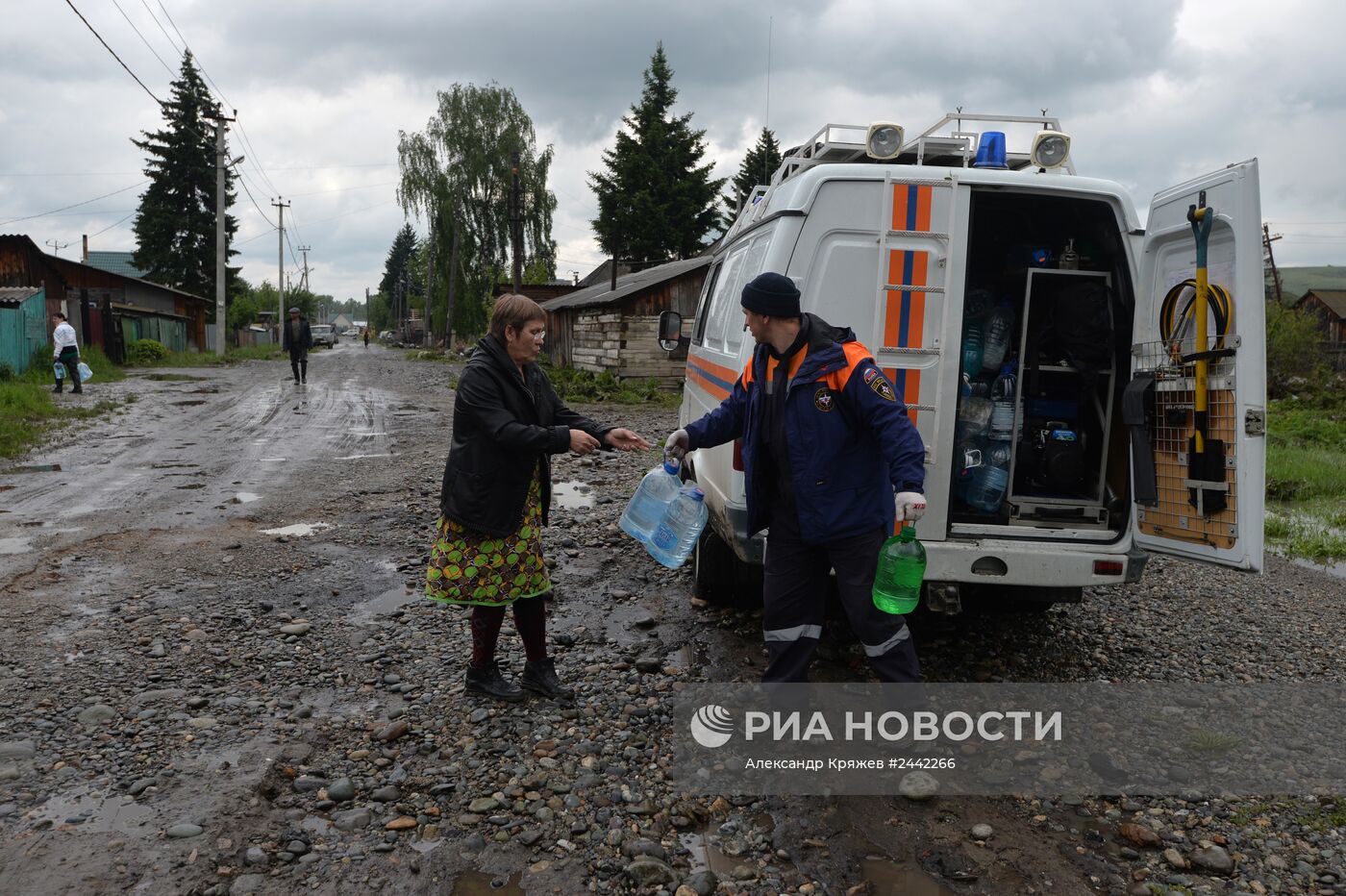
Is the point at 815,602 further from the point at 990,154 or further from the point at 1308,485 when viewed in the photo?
the point at 1308,485

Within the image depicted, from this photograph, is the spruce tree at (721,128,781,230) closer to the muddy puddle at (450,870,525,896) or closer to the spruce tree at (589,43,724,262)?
the spruce tree at (589,43,724,262)

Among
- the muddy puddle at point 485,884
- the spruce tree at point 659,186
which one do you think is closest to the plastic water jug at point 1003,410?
the muddy puddle at point 485,884

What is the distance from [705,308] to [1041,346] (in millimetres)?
2694

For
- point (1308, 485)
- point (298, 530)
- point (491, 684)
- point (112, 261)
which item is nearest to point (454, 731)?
point (491, 684)

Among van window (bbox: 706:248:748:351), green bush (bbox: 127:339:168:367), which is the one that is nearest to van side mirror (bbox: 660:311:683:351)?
van window (bbox: 706:248:748:351)

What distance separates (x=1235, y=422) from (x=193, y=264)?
160ft

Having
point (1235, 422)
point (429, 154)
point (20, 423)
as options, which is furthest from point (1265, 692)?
point (429, 154)

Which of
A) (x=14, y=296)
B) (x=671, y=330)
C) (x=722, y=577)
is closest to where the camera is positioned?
(x=722, y=577)

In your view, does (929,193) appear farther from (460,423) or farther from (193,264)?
(193,264)

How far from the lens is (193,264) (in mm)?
44281

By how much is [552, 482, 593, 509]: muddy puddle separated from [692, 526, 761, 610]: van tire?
118 inches

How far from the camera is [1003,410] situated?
459 centimetres

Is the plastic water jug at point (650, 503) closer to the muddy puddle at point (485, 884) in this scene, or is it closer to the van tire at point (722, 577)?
the van tire at point (722, 577)

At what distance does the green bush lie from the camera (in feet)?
96.3
